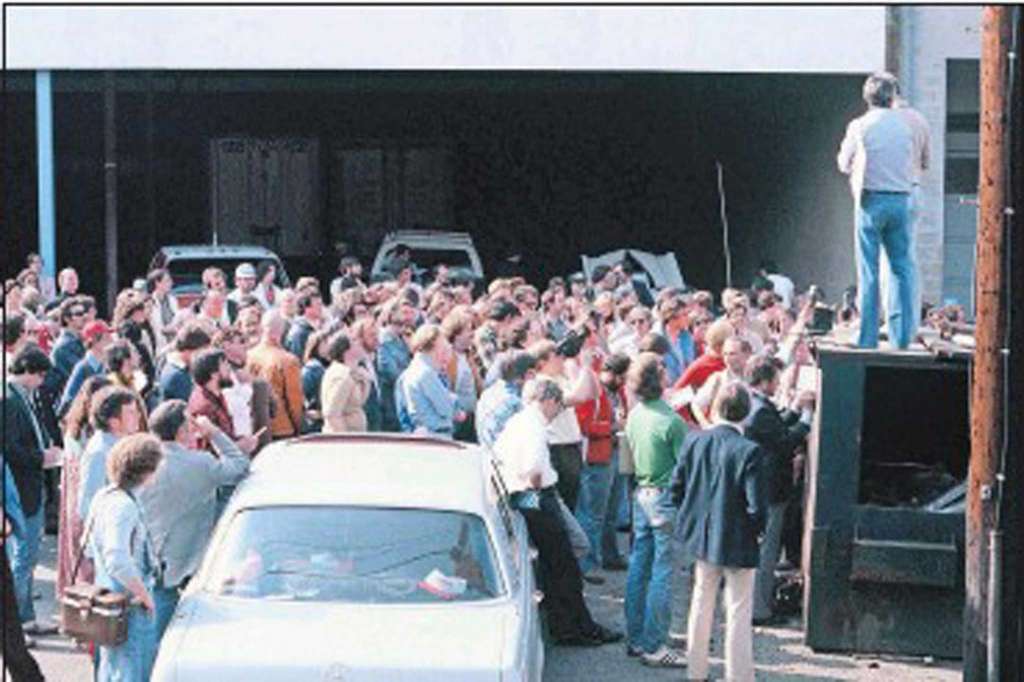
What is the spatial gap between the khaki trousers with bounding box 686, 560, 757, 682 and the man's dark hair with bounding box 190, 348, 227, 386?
3009 mm

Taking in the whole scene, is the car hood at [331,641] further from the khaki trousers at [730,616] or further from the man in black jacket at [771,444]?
the man in black jacket at [771,444]

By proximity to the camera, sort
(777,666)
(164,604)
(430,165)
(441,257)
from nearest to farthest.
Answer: (164,604), (777,666), (441,257), (430,165)

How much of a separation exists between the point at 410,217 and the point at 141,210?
5507 mm

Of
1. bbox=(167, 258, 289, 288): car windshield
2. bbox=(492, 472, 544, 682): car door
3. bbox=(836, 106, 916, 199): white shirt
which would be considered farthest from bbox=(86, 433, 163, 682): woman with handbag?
bbox=(167, 258, 289, 288): car windshield

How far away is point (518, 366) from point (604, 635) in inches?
69.2

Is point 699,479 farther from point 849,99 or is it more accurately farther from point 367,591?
point 849,99

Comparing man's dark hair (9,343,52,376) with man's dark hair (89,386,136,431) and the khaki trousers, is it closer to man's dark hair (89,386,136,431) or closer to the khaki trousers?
man's dark hair (89,386,136,431)

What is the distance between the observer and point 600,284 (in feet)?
68.8

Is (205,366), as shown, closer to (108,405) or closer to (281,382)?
(108,405)

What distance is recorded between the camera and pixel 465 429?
46.4 feet

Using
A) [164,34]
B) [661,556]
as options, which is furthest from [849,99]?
[661,556]

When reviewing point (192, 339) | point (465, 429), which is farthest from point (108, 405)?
point (465, 429)

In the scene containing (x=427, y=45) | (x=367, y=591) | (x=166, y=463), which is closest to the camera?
(x=367, y=591)

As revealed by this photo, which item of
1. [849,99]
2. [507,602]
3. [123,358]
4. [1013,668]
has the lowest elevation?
[1013,668]
